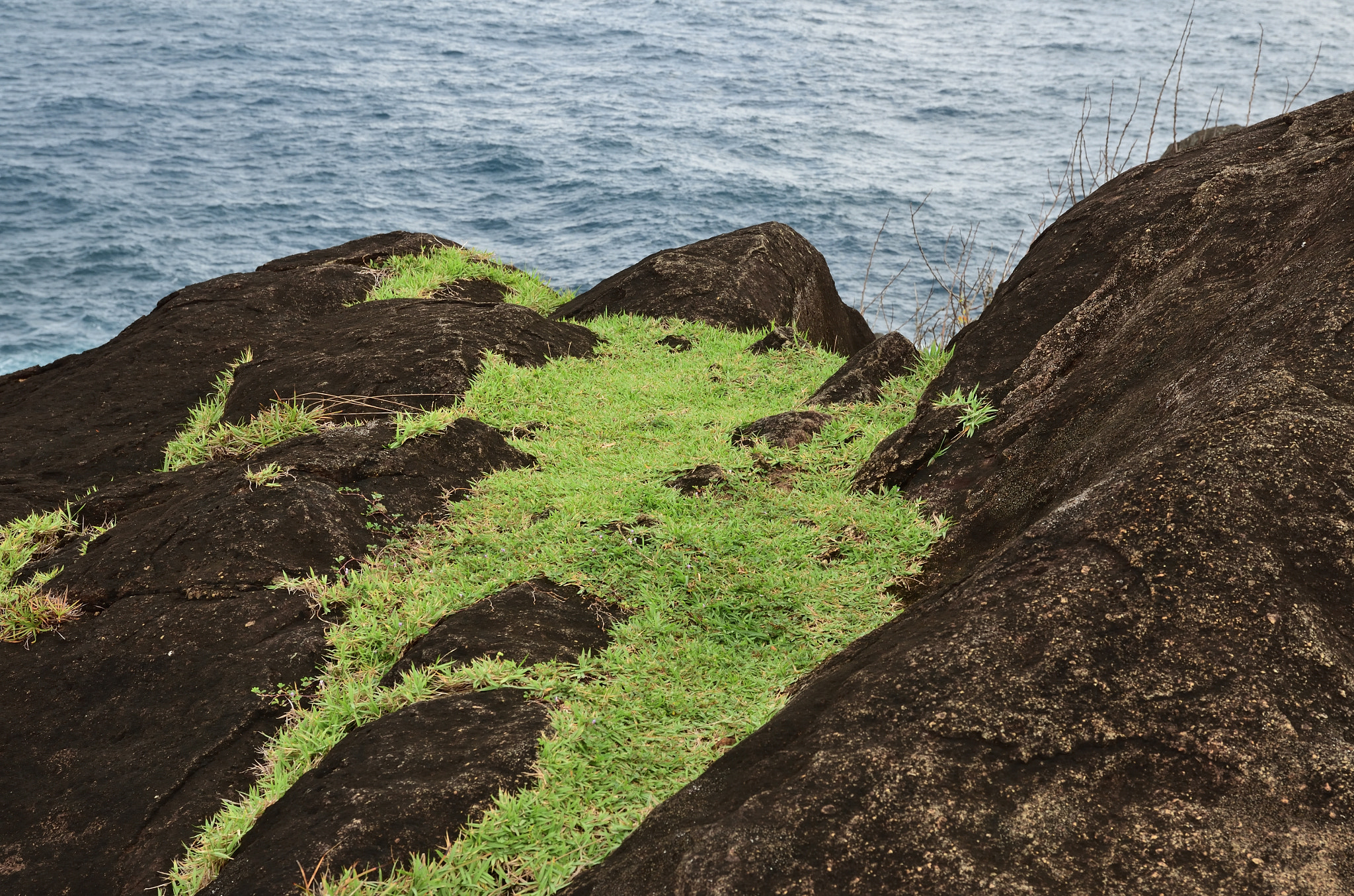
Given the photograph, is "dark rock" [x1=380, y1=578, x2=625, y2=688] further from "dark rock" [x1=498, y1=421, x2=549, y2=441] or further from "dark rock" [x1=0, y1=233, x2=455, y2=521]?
"dark rock" [x1=0, y1=233, x2=455, y2=521]

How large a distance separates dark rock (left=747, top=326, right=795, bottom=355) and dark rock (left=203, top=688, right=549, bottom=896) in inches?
179

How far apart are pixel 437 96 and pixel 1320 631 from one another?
141ft

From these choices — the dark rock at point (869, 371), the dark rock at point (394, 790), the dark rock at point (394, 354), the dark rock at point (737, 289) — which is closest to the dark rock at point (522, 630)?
the dark rock at point (394, 790)

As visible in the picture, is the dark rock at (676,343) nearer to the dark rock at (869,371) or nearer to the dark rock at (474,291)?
the dark rock at (869,371)

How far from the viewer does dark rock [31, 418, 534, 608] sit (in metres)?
4.31

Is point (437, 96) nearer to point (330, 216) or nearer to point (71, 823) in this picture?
point (330, 216)

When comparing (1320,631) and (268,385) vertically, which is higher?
(1320,631)

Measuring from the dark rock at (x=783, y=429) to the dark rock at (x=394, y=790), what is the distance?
2.42 m

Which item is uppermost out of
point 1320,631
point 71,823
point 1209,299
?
point 1209,299

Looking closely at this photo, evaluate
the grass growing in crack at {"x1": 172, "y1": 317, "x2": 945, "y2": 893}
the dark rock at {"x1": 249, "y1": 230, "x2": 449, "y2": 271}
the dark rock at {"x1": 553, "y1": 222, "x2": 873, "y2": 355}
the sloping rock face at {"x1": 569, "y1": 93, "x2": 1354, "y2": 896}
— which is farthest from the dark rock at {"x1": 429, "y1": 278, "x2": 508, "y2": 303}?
the sloping rock face at {"x1": 569, "y1": 93, "x2": 1354, "y2": 896}

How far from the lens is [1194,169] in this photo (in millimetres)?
5383

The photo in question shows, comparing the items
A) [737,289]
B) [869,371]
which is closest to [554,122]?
[737,289]

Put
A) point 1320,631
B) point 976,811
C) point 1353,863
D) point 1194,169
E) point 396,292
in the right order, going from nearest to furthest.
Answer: point 1353,863 < point 976,811 < point 1320,631 < point 1194,169 < point 396,292

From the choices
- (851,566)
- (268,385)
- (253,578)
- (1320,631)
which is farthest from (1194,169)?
(268,385)
